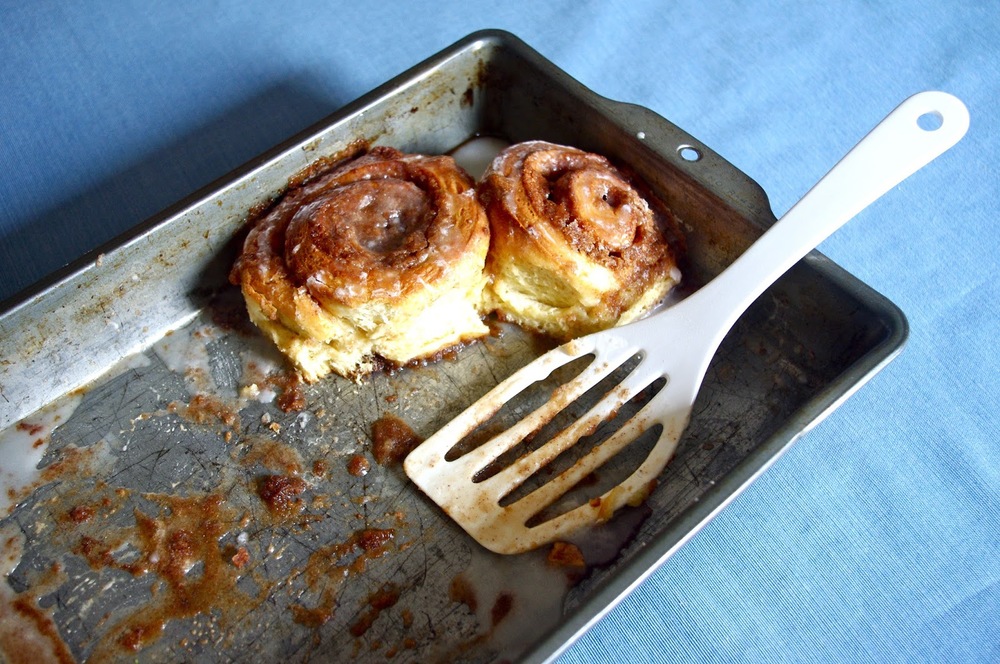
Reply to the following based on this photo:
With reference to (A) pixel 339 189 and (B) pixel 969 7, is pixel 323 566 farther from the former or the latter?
(B) pixel 969 7

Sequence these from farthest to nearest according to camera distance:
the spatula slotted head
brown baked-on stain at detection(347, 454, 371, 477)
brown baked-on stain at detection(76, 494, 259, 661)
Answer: brown baked-on stain at detection(347, 454, 371, 477) → the spatula slotted head → brown baked-on stain at detection(76, 494, 259, 661)

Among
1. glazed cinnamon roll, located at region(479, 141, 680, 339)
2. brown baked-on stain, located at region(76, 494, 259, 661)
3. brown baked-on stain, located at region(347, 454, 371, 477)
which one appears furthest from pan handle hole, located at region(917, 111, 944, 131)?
brown baked-on stain, located at region(76, 494, 259, 661)

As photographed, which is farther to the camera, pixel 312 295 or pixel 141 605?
pixel 312 295

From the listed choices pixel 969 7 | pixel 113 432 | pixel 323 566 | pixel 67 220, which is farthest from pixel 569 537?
pixel 969 7

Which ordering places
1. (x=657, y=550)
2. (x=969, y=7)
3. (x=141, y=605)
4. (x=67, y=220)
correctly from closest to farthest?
(x=657, y=550), (x=141, y=605), (x=67, y=220), (x=969, y=7)

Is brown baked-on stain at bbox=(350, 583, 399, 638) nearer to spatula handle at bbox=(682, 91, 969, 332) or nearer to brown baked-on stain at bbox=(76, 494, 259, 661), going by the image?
brown baked-on stain at bbox=(76, 494, 259, 661)
